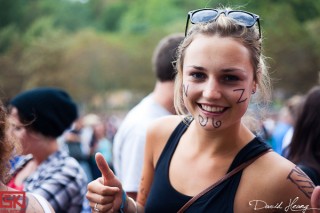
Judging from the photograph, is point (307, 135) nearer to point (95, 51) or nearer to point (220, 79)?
point (220, 79)

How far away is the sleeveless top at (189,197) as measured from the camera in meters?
2.19

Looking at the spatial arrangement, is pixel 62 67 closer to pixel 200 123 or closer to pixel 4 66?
pixel 4 66

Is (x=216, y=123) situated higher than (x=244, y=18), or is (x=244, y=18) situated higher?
(x=244, y=18)

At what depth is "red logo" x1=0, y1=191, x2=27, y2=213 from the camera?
1930mm

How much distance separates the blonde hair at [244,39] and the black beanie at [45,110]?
55.5 inches

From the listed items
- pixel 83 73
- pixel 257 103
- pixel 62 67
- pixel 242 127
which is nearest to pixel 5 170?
pixel 242 127

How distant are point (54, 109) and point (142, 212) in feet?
4.25

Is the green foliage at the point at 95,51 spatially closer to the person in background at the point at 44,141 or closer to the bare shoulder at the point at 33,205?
the person in background at the point at 44,141

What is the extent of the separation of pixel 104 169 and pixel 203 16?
2.92ft

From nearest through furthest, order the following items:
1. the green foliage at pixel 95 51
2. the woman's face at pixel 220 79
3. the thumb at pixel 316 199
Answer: the thumb at pixel 316 199, the woman's face at pixel 220 79, the green foliage at pixel 95 51

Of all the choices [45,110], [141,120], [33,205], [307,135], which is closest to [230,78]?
[33,205]

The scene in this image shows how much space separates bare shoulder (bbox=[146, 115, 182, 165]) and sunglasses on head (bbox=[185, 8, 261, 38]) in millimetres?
585

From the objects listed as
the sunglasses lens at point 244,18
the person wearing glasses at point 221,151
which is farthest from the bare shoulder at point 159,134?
the sunglasses lens at point 244,18

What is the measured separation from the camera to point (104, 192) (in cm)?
223
